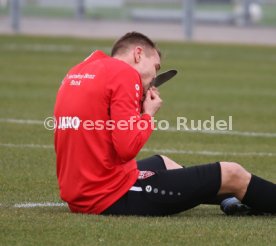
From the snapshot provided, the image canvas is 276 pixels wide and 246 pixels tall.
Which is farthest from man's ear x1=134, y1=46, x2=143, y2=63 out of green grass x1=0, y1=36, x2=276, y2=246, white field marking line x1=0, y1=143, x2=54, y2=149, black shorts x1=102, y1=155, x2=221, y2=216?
white field marking line x1=0, y1=143, x2=54, y2=149

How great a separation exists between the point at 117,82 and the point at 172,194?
3.01ft

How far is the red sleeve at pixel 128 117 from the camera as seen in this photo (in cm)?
729

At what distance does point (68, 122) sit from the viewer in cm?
755

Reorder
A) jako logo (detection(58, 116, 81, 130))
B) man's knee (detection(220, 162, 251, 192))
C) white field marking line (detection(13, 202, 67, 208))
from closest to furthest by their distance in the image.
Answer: jako logo (detection(58, 116, 81, 130)) < man's knee (detection(220, 162, 251, 192)) < white field marking line (detection(13, 202, 67, 208))

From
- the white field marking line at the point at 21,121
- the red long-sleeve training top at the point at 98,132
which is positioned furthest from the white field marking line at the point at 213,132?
the red long-sleeve training top at the point at 98,132

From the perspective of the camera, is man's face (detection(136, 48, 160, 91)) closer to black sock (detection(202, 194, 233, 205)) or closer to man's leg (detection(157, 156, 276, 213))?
man's leg (detection(157, 156, 276, 213))

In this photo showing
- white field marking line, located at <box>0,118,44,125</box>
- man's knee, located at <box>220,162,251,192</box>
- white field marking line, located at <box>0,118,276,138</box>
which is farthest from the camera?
white field marking line, located at <box>0,118,44,125</box>

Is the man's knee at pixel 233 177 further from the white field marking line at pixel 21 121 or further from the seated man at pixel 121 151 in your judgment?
the white field marking line at pixel 21 121

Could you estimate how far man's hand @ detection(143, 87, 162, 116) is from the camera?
759cm

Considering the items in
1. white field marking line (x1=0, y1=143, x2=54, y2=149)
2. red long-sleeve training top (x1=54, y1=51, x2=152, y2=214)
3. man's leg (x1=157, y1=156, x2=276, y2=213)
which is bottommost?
white field marking line (x1=0, y1=143, x2=54, y2=149)

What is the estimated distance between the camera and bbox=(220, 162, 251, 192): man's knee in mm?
7641

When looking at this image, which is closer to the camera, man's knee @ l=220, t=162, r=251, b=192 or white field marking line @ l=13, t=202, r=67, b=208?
man's knee @ l=220, t=162, r=251, b=192

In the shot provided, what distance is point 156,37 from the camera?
3428 cm

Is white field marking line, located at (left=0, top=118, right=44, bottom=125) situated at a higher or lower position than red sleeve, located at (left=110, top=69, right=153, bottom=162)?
lower
